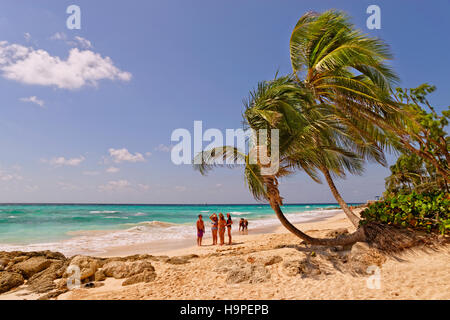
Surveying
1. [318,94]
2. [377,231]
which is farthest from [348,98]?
[377,231]

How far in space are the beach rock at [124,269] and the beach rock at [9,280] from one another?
1936 millimetres

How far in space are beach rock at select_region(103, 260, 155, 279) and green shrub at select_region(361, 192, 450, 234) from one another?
6227 mm

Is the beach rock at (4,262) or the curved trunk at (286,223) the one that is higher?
the curved trunk at (286,223)

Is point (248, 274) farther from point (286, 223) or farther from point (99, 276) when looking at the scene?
point (99, 276)

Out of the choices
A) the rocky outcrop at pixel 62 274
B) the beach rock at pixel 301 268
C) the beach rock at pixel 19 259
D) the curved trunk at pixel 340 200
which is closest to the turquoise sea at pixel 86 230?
the beach rock at pixel 19 259

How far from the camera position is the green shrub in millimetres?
5922

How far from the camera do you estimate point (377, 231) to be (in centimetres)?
634

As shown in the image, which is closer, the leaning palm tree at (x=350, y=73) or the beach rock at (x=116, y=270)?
the beach rock at (x=116, y=270)

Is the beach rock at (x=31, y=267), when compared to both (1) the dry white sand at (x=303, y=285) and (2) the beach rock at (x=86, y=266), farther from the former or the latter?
(1) the dry white sand at (x=303, y=285)

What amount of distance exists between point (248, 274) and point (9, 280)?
5.45 metres

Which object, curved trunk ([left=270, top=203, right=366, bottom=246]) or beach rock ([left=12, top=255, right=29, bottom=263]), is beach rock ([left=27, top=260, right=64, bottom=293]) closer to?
beach rock ([left=12, top=255, right=29, bottom=263])

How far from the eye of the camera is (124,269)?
583 cm

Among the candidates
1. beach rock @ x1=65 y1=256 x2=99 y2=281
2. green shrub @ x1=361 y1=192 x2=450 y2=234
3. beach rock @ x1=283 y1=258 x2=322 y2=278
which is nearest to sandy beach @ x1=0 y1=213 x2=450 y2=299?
beach rock @ x1=283 y1=258 x2=322 y2=278

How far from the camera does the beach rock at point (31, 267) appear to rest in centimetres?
630
